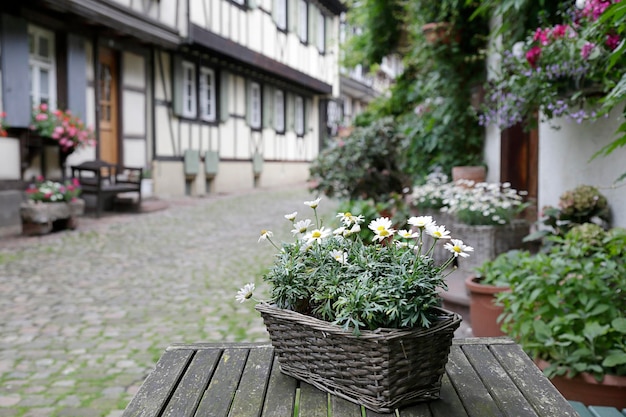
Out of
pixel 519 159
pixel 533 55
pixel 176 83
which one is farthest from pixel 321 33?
pixel 533 55

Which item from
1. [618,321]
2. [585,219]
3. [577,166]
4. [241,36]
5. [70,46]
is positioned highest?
[241,36]

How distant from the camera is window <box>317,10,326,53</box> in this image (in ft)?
62.2

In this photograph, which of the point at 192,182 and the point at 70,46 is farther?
the point at 192,182

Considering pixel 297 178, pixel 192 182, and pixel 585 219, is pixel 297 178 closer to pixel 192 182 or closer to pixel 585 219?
pixel 192 182

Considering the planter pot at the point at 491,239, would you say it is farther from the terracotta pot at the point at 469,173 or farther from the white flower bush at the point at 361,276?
the white flower bush at the point at 361,276

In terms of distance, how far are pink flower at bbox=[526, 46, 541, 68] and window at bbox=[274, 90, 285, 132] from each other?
13.6m

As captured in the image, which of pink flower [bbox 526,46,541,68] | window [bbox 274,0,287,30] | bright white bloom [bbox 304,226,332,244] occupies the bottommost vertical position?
bright white bloom [bbox 304,226,332,244]

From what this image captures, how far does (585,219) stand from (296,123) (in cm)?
1535

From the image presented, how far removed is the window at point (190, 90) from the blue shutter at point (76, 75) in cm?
355

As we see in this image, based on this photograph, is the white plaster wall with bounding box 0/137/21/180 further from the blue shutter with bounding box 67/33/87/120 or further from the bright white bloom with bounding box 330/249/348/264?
the bright white bloom with bounding box 330/249/348/264

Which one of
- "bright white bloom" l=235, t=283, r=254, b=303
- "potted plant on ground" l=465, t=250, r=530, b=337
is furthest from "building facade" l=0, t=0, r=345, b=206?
"bright white bloom" l=235, t=283, r=254, b=303

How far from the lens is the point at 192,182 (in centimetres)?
1319

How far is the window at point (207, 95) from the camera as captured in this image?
44.2 ft

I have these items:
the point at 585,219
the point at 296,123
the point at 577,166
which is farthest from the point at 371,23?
the point at 296,123
